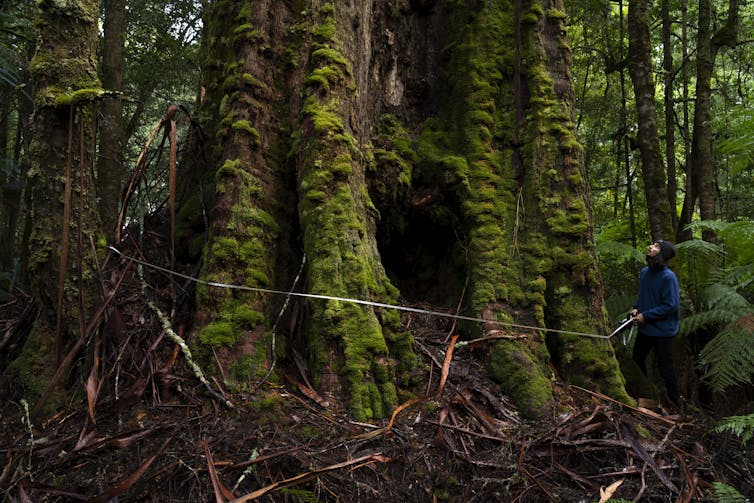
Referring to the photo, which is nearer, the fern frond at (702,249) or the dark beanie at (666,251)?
the dark beanie at (666,251)

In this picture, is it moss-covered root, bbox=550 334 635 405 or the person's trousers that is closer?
moss-covered root, bbox=550 334 635 405

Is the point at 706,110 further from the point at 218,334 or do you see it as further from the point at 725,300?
the point at 218,334

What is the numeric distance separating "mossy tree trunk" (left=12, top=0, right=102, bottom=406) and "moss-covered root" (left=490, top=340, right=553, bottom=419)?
2.47 m

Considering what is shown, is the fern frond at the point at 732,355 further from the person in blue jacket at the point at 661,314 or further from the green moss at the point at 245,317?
the green moss at the point at 245,317

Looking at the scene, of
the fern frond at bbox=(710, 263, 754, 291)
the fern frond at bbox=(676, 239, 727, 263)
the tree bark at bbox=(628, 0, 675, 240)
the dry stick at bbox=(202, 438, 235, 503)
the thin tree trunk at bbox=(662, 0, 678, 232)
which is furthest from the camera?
the thin tree trunk at bbox=(662, 0, 678, 232)

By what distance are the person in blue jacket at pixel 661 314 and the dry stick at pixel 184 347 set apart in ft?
11.2

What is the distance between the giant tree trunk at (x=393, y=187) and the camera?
2730 mm

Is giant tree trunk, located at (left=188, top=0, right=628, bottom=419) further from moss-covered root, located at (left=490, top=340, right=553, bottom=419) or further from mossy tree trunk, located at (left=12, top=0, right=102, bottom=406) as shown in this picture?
mossy tree trunk, located at (left=12, top=0, right=102, bottom=406)

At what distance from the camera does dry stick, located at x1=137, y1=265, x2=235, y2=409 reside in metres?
2.34

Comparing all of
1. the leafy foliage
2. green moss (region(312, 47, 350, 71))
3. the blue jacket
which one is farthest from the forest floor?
green moss (region(312, 47, 350, 71))

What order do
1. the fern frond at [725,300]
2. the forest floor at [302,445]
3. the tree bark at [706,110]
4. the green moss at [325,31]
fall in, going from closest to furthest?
the forest floor at [302,445], the green moss at [325,31], the fern frond at [725,300], the tree bark at [706,110]

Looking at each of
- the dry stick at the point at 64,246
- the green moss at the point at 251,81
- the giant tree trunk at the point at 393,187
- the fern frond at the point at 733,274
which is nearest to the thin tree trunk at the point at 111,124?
the giant tree trunk at the point at 393,187

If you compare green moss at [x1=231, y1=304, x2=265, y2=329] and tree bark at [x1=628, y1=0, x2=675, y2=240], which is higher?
tree bark at [x1=628, y1=0, x2=675, y2=240]

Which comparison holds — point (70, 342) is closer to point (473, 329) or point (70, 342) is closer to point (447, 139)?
point (473, 329)
